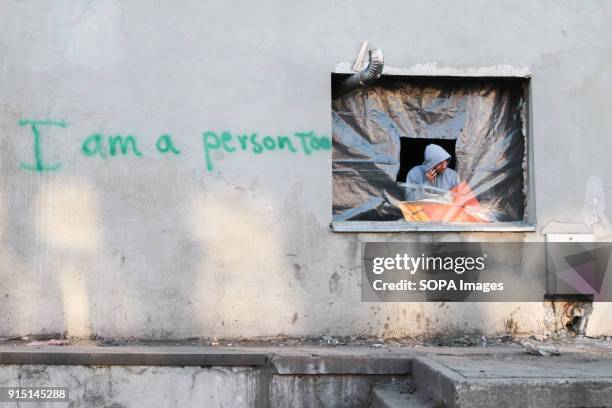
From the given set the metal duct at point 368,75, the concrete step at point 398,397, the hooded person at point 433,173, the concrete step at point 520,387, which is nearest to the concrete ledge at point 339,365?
the concrete step at point 398,397

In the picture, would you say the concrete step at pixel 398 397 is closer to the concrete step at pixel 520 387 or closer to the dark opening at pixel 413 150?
the concrete step at pixel 520 387

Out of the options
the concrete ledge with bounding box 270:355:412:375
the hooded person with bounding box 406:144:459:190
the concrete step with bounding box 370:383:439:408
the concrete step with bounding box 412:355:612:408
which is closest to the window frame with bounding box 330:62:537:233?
the hooded person with bounding box 406:144:459:190

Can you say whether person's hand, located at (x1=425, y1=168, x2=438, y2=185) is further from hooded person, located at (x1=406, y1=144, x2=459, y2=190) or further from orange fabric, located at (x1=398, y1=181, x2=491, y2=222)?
orange fabric, located at (x1=398, y1=181, x2=491, y2=222)

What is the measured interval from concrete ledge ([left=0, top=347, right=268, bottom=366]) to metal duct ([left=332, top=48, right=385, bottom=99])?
2328 millimetres

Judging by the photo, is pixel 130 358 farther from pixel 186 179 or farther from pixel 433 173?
pixel 433 173

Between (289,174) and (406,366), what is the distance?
71.8 inches

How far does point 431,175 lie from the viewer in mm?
6113

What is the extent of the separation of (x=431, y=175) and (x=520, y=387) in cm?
243

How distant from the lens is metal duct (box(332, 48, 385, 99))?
5438 mm

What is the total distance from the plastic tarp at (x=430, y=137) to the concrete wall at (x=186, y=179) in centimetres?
32

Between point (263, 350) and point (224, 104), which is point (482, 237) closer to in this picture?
point (263, 350)

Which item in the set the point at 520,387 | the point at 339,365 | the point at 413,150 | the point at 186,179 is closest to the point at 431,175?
the point at 413,150

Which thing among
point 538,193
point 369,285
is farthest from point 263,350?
point 538,193

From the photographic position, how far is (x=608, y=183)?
19.6 ft
